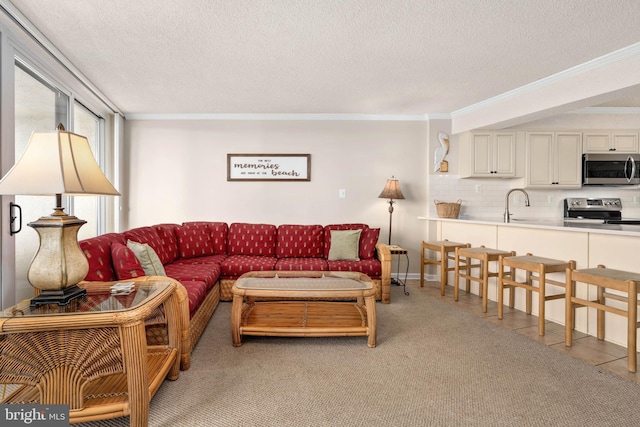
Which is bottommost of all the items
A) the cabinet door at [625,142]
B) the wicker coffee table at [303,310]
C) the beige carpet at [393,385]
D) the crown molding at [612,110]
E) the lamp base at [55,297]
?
the beige carpet at [393,385]

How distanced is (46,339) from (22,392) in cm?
44

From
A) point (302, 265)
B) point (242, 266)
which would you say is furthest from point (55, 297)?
point (302, 265)

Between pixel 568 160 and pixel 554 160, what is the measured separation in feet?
0.66

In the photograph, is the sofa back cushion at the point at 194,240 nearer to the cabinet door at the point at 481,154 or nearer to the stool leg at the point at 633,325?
the cabinet door at the point at 481,154

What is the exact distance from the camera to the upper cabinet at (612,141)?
440cm

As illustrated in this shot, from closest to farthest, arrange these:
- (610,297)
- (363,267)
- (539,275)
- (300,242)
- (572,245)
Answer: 1. (610,297)
2. (539,275)
3. (572,245)
4. (363,267)
5. (300,242)

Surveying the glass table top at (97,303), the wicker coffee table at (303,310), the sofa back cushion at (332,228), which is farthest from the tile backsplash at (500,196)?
the glass table top at (97,303)

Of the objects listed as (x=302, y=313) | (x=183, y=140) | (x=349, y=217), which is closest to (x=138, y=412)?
(x=302, y=313)

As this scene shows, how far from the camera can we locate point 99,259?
7.33 ft

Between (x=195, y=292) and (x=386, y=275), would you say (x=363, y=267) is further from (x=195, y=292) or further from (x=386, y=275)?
(x=195, y=292)

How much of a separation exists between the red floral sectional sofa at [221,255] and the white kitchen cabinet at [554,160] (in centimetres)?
250

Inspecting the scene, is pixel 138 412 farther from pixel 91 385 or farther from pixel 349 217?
pixel 349 217

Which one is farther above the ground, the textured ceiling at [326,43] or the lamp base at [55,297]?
the textured ceiling at [326,43]

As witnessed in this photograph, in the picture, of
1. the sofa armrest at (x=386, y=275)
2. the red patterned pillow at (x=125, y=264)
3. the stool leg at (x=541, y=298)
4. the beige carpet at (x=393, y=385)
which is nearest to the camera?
the beige carpet at (x=393, y=385)
